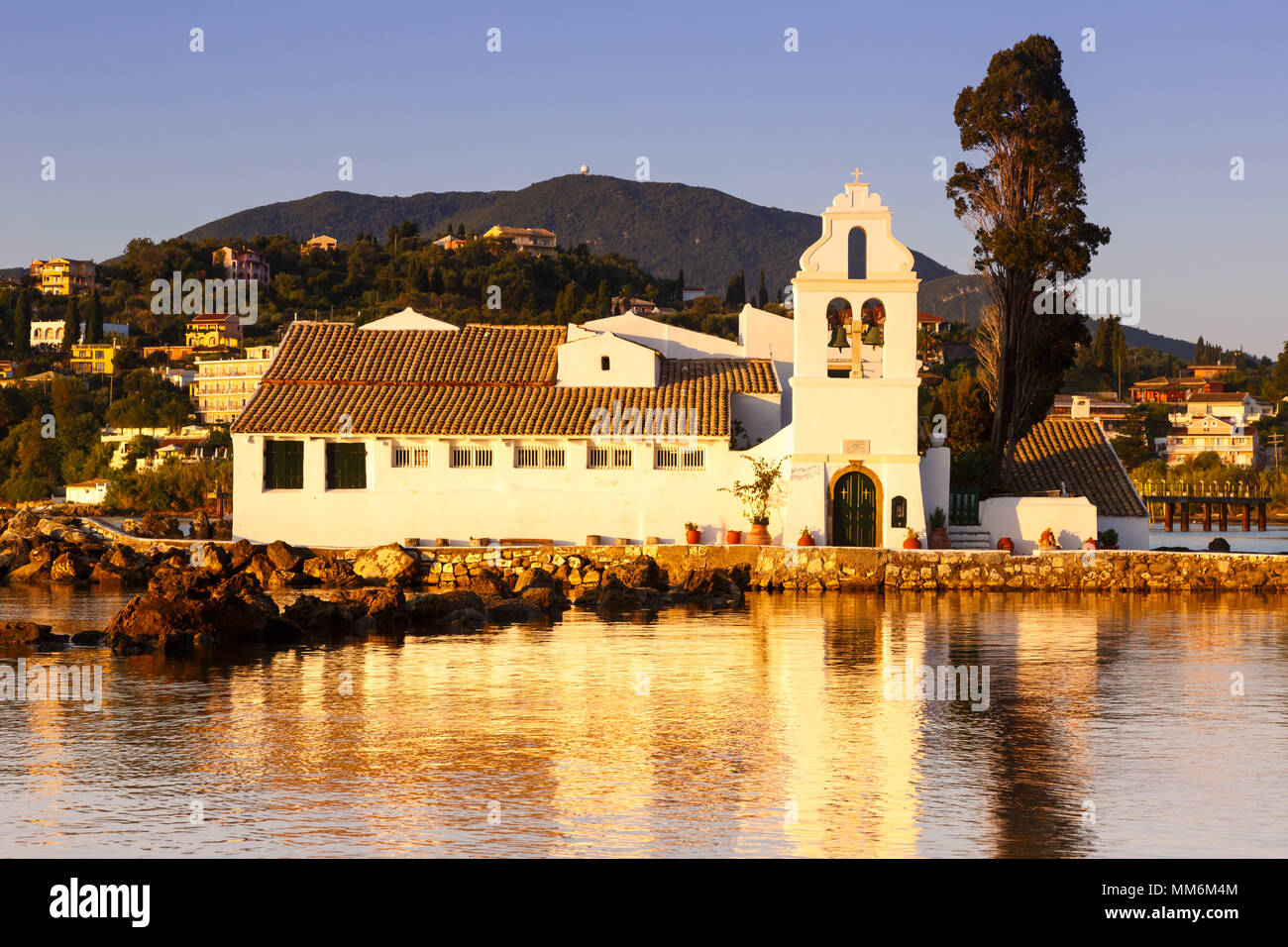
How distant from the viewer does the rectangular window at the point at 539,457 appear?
35.8 m

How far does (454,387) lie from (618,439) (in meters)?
4.89

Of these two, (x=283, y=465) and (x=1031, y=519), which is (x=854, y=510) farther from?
(x=283, y=465)

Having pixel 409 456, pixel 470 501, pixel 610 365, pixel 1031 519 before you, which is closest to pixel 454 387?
pixel 409 456

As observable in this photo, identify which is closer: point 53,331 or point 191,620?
point 191,620

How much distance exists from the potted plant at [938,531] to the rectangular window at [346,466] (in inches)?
537

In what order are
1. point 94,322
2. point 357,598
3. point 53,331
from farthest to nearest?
point 53,331, point 94,322, point 357,598

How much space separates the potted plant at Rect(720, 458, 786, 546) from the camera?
33.4 metres

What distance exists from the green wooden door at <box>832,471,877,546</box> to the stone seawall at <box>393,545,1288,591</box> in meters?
0.81

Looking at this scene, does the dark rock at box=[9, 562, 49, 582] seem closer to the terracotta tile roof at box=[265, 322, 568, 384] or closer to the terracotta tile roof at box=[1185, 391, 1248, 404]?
the terracotta tile roof at box=[265, 322, 568, 384]

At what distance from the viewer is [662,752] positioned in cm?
1380

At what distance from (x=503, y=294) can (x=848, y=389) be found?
88.1 m

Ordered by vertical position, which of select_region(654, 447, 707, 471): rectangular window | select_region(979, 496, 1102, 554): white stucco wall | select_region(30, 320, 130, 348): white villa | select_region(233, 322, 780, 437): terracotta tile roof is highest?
select_region(30, 320, 130, 348): white villa

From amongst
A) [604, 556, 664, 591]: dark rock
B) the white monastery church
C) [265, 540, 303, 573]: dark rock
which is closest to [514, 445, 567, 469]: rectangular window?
the white monastery church
